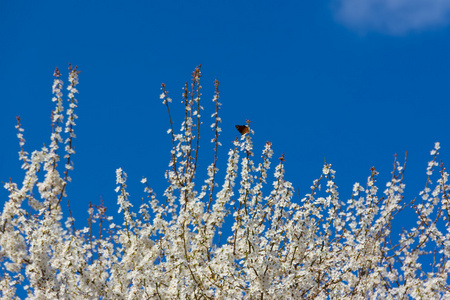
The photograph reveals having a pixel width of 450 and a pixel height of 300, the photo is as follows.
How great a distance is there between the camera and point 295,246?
7730mm

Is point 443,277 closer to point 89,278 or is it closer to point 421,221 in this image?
point 421,221

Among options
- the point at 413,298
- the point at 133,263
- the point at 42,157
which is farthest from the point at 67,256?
the point at 413,298

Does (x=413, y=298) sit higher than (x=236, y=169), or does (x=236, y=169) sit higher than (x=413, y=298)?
(x=236, y=169)

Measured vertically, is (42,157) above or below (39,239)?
above

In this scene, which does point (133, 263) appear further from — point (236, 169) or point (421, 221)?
point (421, 221)

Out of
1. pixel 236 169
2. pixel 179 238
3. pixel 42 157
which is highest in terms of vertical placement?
pixel 42 157

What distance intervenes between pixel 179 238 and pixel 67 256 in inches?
66.1

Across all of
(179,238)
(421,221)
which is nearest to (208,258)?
(179,238)

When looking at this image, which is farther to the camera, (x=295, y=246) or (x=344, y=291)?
(x=344, y=291)

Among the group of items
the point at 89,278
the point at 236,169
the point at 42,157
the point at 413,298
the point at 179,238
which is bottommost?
the point at 413,298

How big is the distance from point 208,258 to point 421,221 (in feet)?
11.4

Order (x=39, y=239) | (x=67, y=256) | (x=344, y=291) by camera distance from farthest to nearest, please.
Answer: (x=344, y=291), (x=39, y=239), (x=67, y=256)

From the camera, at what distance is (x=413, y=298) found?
7617mm

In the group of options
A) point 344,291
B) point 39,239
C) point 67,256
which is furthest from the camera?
point 344,291
